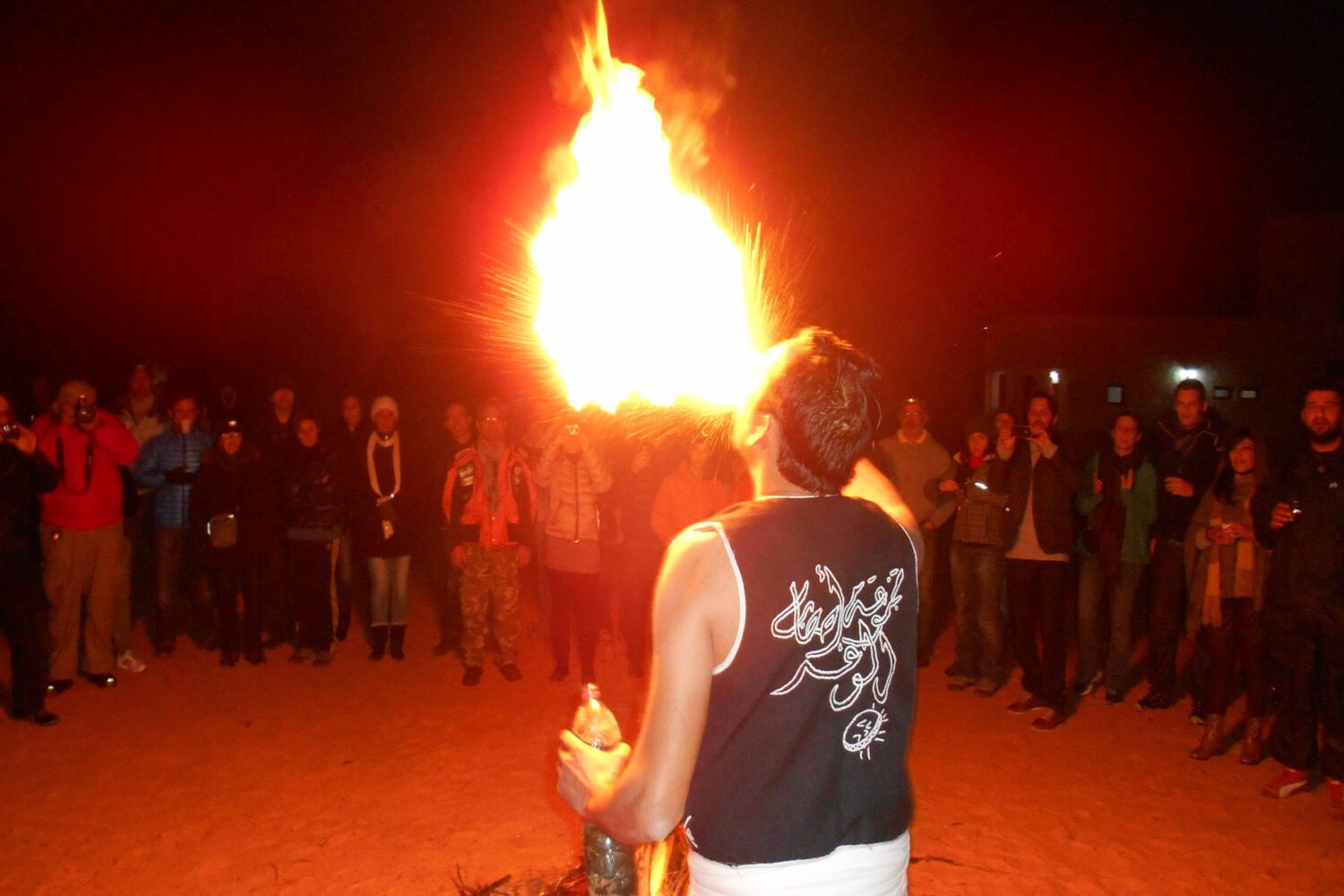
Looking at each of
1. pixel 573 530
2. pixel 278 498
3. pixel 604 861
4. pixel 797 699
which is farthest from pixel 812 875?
pixel 278 498

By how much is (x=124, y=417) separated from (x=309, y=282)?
9.56 metres

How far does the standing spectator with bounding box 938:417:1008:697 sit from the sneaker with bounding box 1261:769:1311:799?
216cm

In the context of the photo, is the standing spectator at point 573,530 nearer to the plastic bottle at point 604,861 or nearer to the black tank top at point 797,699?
the plastic bottle at point 604,861

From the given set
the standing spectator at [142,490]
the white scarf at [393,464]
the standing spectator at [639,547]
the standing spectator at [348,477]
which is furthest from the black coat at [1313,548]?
the standing spectator at [142,490]

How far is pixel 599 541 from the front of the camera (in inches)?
309

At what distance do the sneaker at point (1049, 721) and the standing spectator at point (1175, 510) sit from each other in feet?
2.62

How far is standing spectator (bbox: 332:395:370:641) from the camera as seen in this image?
8.42 m

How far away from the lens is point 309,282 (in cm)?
1767

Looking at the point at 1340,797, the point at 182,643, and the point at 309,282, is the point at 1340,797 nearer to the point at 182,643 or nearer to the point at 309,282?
the point at 182,643

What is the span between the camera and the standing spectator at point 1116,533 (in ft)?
23.1

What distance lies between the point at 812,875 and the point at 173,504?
7970mm

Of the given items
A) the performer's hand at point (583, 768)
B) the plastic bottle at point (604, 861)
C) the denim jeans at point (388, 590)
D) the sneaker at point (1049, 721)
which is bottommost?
the sneaker at point (1049, 721)

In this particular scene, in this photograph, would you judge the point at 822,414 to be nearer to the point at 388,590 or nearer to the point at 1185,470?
the point at 1185,470

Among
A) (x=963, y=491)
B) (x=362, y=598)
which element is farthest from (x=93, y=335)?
(x=963, y=491)
